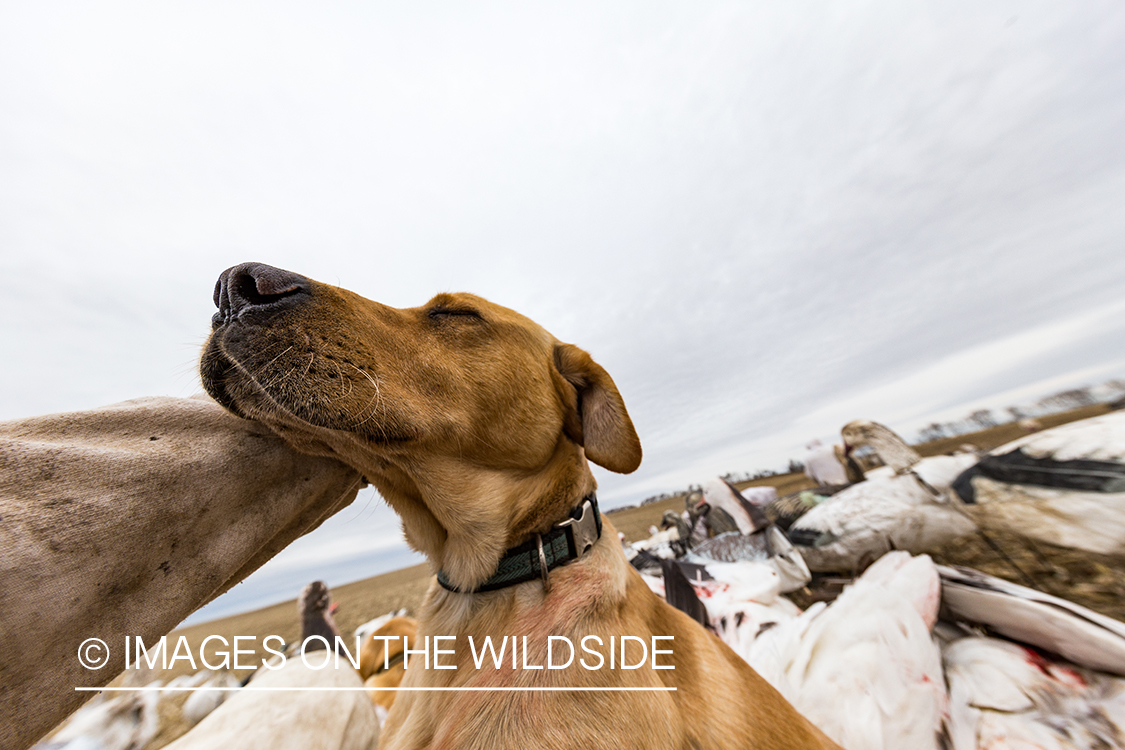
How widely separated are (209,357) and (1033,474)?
5387 millimetres

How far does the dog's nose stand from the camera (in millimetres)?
1570

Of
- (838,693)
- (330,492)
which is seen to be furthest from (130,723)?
(838,693)

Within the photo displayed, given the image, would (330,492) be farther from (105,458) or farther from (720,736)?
(720,736)

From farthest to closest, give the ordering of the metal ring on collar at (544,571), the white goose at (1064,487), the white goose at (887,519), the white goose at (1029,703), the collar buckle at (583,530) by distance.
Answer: the white goose at (887,519) < the white goose at (1064,487) < the white goose at (1029,703) < the collar buckle at (583,530) < the metal ring on collar at (544,571)

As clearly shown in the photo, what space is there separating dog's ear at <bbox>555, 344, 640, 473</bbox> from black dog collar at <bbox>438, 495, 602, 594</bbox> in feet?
1.19

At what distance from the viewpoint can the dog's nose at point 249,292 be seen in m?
1.57

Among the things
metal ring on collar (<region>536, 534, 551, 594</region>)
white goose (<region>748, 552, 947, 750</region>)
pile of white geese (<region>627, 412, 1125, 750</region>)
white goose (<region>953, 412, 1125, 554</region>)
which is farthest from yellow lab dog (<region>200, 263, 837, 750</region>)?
white goose (<region>953, 412, 1125, 554</region>)

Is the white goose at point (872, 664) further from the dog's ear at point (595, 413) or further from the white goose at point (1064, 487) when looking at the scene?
the dog's ear at point (595, 413)

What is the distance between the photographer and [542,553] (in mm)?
1948

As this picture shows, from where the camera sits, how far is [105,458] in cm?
116

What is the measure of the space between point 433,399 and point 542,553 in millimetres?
846

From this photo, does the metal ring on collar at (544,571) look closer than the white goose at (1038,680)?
Yes

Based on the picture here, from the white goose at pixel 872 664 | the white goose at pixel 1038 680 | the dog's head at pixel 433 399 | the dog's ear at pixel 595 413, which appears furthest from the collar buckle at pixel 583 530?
the white goose at pixel 1038 680

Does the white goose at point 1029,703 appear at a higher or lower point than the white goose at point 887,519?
lower
